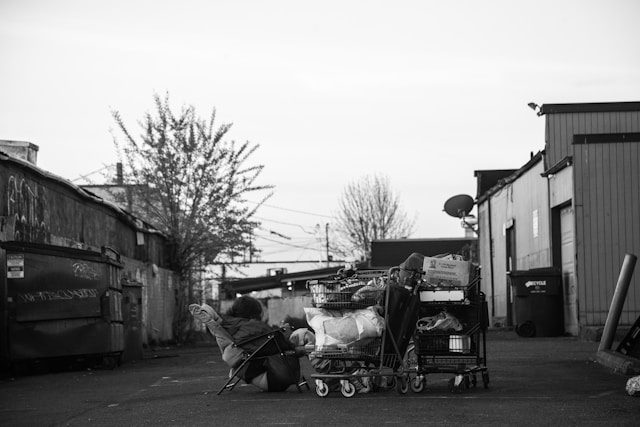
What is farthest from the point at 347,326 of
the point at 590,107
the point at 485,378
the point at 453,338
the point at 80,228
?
the point at 590,107

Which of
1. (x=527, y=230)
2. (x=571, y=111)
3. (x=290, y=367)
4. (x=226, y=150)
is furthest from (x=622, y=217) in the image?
(x=226, y=150)

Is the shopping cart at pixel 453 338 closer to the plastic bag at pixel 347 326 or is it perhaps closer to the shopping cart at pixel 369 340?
the shopping cart at pixel 369 340

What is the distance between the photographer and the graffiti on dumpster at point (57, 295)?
623 inches

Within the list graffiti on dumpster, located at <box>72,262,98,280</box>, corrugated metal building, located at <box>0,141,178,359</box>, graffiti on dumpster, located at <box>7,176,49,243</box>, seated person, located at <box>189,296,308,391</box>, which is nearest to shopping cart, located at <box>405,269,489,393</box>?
seated person, located at <box>189,296,308,391</box>

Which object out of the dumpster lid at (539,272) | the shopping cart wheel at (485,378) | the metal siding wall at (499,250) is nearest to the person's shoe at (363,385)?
the shopping cart wheel at (485,378)

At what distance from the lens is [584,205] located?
2317cm

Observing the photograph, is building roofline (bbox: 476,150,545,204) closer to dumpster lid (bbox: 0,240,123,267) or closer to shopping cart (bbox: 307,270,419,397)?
dumpster lid (bbox: 0,240,123,267)

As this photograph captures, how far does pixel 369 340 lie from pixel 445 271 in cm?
122

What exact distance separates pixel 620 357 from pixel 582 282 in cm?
974

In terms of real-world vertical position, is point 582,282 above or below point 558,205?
below

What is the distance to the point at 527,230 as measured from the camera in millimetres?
29828

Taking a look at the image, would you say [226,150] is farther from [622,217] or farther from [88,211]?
[622,217]

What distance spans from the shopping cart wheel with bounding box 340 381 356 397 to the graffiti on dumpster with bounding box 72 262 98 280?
713 centimetres

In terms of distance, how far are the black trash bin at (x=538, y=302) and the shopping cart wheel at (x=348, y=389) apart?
1414 centimetres
